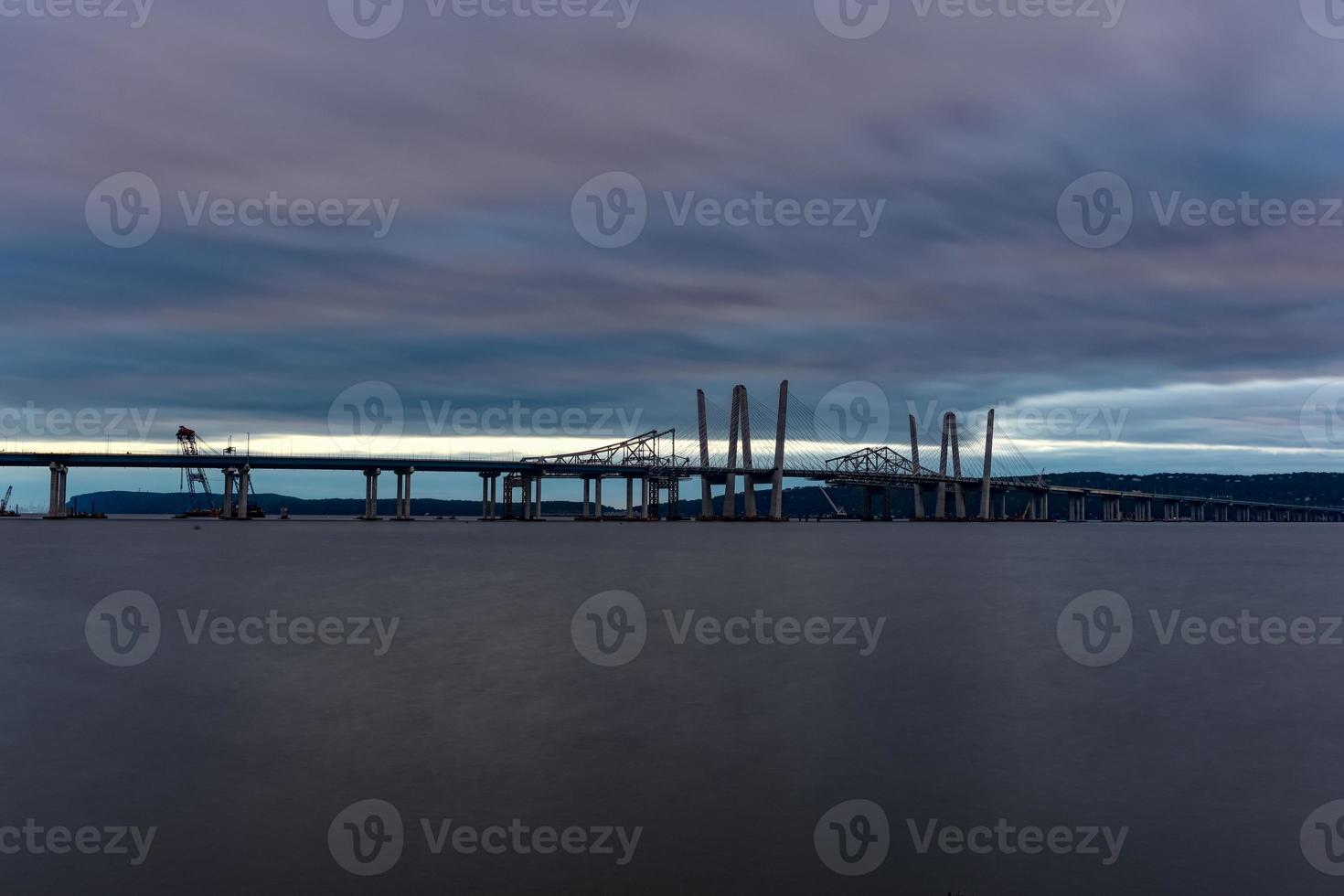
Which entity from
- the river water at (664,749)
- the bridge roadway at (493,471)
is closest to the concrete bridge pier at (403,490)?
the bridge roadway at (493,471)

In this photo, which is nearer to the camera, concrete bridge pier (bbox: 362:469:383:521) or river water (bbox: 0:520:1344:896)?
river water (bbox: 0:520:1344:896)

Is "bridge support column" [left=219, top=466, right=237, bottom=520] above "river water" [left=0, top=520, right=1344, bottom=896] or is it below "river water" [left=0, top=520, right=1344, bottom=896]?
above

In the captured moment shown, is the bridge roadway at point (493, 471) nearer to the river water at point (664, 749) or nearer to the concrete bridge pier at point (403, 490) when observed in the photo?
Result: the concrete bridge pier at point (403, 490)

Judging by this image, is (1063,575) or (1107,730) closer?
(1107,730)

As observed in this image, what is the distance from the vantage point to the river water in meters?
11.2

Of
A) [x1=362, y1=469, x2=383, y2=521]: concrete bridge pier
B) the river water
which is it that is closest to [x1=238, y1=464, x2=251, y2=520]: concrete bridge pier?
[x1=362, y1=469, x2=383, y2=521]: concrete bridge pier

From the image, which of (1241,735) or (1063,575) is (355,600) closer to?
(1241,735)

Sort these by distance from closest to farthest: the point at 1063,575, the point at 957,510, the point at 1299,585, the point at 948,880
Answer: the point at 948,880 → the point at 1299,585 → the point at 1063,575 → the point at 957,510

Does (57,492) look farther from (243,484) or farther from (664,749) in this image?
(664,749)

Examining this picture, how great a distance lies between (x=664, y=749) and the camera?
16594mm

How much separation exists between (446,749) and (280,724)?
146 inches

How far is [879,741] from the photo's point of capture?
17062mm

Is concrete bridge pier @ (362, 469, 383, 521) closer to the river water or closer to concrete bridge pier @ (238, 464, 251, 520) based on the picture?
concrete bridge pier @ (238, 464, 251, 520)

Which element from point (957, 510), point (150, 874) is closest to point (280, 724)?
point (150, 874)
